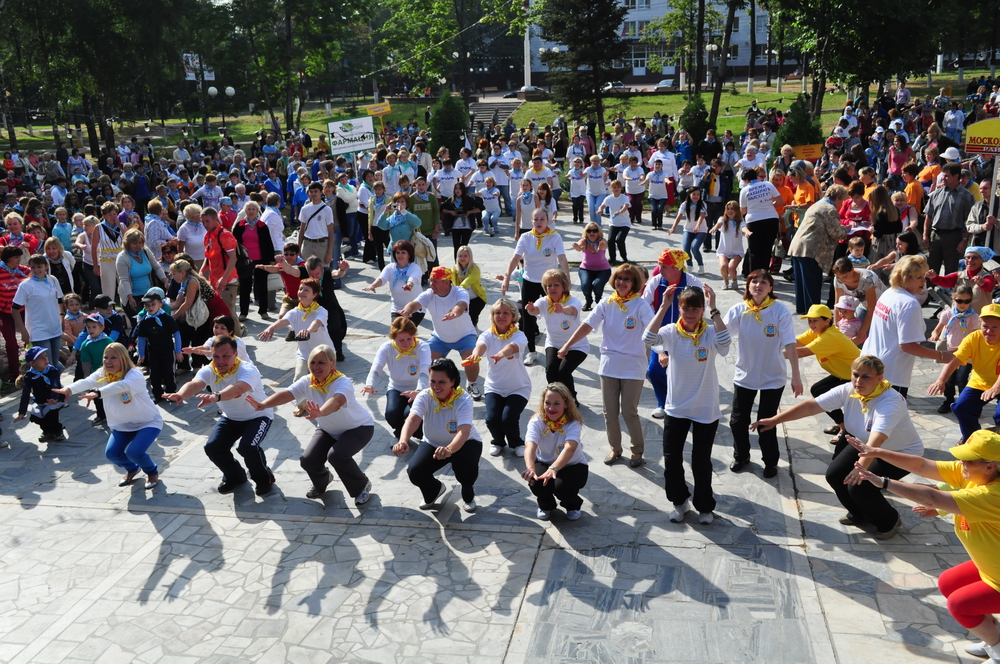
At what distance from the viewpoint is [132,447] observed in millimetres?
7676

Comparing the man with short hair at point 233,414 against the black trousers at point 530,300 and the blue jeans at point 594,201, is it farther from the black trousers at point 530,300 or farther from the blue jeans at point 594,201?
the blue jeans at point 594,201

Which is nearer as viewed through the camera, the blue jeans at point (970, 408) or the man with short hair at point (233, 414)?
the blue jeans at point (970, 408)

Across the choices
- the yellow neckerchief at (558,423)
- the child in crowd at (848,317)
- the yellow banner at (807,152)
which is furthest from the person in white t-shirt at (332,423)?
the yellow banner at (807,152)

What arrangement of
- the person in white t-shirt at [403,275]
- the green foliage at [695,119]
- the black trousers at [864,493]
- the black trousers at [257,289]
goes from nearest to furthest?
1. the black trousers at [864,493]
2. the person in white t-shirt at [403,275]
3. the black trousers at [257,289]
4. the green foliage at [695,119]

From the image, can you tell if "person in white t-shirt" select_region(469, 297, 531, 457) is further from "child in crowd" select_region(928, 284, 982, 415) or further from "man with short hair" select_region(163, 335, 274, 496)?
"child in crowd" select_region(928, 284, 982, 415)

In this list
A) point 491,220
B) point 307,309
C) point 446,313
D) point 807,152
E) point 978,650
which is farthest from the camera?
point 491,220

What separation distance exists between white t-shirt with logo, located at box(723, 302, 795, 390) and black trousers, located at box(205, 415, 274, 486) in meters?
4.11

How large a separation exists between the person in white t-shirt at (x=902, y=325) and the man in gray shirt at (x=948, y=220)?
188 inches

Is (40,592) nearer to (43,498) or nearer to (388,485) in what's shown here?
(43,498)

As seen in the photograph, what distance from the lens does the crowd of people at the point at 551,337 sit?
6.48m

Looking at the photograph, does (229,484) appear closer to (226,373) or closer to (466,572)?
(226,373)

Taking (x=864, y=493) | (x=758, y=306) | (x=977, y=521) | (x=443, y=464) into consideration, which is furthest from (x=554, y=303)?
(x=977, y=521)

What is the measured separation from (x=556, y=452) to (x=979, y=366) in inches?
139

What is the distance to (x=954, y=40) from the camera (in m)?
49.2
